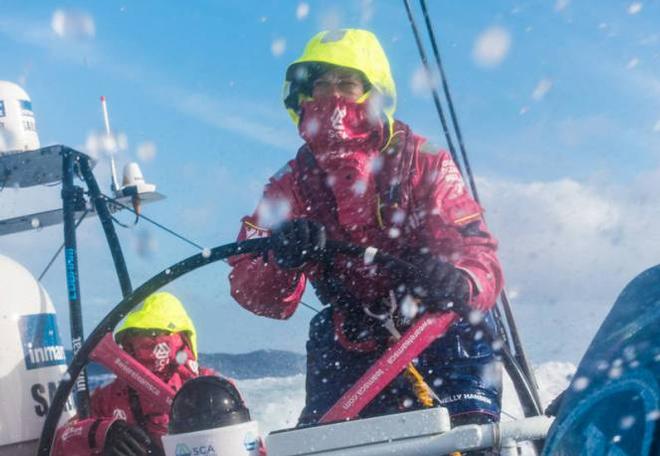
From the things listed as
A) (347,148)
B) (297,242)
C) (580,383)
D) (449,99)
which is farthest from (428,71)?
(580,383)

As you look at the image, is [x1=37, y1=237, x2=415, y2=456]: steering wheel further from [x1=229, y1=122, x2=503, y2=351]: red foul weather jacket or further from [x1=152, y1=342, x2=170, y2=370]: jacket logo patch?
[x1=152, y1=342, x2=170, y2=370]: jacket logo patch

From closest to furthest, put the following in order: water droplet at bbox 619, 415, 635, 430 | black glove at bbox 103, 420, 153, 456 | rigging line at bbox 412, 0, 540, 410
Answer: water droplet at bbox 619, 415, 635, 430 < black glove at bbox 103, 420, 153, 456 < rigging line at bbox 412, 0, 540, 410

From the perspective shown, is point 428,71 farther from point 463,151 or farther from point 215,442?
point 215,442

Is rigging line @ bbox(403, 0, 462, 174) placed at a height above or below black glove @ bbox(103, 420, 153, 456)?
above

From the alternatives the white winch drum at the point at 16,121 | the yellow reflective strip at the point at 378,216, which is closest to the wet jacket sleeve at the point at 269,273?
the yellow reflective strip at the point at 378,216

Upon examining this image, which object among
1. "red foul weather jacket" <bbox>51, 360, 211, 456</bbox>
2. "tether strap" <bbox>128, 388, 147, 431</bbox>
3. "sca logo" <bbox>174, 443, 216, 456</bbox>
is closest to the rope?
"sca logo" <bbox>174, 443, 216, 456</bbox>

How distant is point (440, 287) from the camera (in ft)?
7.11

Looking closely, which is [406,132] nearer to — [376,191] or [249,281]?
[376,191]

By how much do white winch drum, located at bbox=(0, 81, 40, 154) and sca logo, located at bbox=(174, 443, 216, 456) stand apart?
15.1 ft

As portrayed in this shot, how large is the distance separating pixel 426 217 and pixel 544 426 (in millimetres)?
1495

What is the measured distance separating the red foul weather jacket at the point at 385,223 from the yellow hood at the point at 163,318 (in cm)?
183

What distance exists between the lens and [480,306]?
2.47 m

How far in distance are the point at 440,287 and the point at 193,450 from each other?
32.2 inches

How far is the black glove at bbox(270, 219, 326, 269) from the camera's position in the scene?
210 cm
